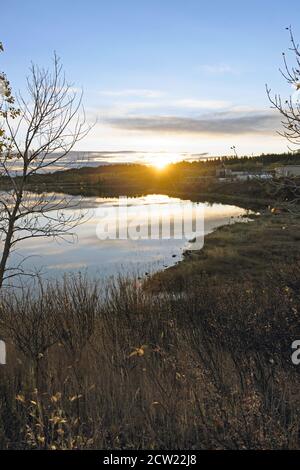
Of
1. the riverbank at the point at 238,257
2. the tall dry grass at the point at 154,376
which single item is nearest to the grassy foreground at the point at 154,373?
the tall dry grass at the point at 154,376

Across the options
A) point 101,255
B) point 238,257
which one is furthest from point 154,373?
point 101,255

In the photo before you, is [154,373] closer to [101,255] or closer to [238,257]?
[238,257]

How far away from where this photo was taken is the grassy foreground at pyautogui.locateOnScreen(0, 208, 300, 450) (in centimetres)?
445

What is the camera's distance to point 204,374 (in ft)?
17.9

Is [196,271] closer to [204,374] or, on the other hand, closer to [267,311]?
[267,311]

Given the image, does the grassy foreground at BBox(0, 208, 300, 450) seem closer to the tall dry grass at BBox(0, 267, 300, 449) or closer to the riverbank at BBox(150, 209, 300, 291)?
the tall dry grass at BBox(0, 267, 300, 449)

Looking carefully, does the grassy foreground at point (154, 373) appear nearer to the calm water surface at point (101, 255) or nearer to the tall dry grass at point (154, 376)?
the tall dry grass at point (154, 376)

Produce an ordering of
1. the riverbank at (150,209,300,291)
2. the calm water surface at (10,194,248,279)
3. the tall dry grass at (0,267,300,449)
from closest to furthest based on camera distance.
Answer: the tall dry grass at (0,267,300,449), the riverbank at (150,209,300,291), the calm water surface at (10,194,248,279)

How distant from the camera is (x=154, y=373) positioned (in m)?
6.12

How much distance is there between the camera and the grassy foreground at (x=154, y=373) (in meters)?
4.45

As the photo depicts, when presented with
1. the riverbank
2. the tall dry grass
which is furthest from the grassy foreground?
the riverbank

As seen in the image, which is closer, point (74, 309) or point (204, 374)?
point (204, 374)
